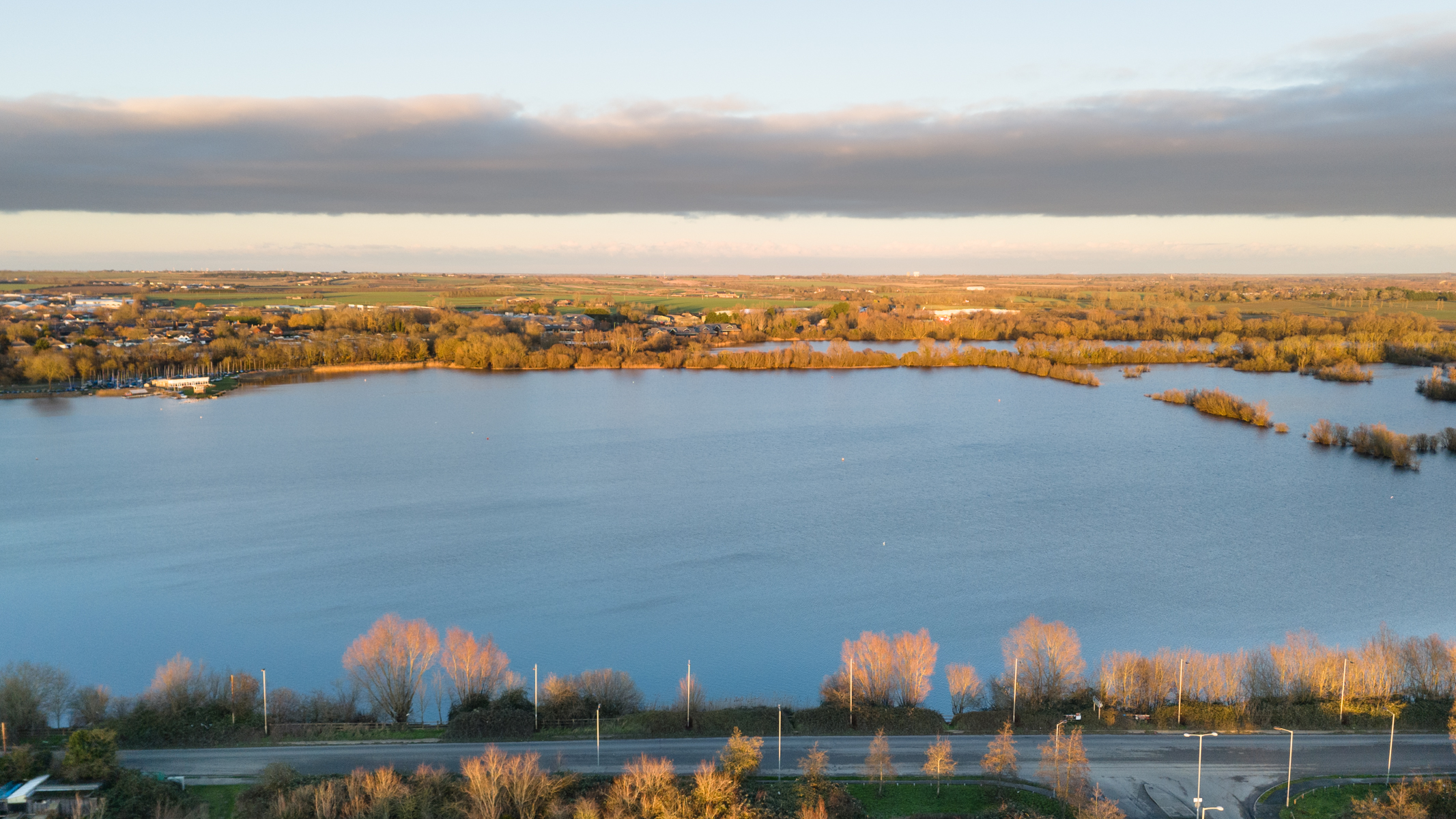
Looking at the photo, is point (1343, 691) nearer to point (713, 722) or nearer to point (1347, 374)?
point (713, 722)

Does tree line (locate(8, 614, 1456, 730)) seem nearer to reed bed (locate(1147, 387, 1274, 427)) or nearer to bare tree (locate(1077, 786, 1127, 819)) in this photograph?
bare tree (locate(1077, 786, 1127, 819))

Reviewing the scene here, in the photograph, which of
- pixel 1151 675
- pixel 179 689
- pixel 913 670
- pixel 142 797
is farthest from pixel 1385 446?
pixel 142 797

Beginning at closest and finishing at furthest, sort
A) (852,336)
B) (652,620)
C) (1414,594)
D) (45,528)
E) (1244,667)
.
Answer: (1244,667), (652,620), (1414,594), (45,528), (852,336)

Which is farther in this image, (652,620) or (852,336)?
(852,336)

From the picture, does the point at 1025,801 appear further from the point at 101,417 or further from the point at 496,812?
the point at 101,417

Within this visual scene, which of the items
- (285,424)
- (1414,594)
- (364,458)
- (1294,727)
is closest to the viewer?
(1294,727)

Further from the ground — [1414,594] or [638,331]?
[638,331]

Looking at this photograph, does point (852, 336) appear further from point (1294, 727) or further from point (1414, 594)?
point (1294, 727)

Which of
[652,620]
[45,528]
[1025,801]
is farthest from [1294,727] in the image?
[45,528]
